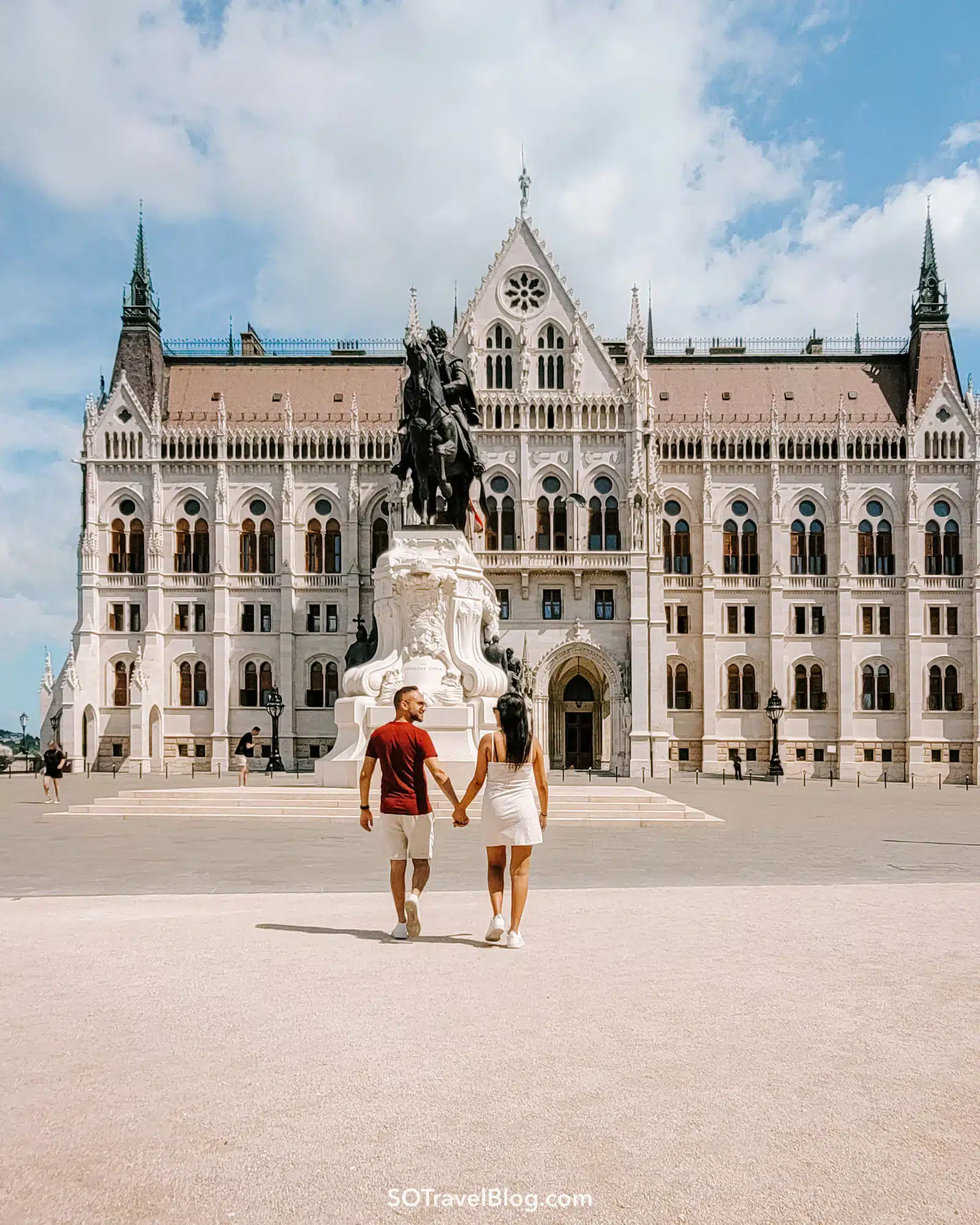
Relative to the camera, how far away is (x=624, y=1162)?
518 centimetres

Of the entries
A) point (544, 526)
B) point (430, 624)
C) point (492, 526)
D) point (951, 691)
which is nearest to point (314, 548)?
point (492, 526)

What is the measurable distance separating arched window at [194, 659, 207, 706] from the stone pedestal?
35.5 meters

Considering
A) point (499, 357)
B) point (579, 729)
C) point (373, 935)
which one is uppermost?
point (499, 357)

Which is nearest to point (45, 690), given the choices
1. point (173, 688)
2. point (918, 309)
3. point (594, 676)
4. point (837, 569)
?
point (173, 688)

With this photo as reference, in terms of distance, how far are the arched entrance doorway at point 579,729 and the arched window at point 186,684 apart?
20.4m

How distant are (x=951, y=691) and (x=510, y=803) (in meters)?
57.9

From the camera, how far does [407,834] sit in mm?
10070

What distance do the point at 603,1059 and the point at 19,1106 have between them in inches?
124

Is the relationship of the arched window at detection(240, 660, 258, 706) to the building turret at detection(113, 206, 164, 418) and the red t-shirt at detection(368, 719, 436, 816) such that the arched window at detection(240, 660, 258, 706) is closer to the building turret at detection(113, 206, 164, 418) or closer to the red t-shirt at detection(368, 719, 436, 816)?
the building turret at detection(113, 206, 164, 418)

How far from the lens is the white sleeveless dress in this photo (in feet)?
31.4

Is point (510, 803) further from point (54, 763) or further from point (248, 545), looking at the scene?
point (248, 545)

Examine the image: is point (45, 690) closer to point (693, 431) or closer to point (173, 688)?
point (173, 688)

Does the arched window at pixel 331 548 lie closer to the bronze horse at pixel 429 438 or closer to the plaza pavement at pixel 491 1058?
the bronze horse at pixel 429 438

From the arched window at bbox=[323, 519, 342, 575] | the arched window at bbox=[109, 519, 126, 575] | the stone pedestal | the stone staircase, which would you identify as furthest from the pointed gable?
the stone staircase
